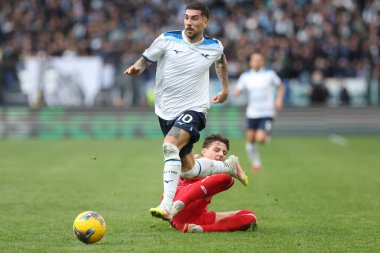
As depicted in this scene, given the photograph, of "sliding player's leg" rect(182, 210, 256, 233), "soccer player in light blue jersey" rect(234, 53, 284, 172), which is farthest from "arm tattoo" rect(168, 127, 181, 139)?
"soccer player in light blue jersey" rect(234, 53, 284, 172)

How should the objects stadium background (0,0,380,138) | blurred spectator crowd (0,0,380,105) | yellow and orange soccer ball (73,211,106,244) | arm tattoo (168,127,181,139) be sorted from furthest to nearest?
blurred spectator crowd (0,0,380,105) → stadium background (0,0,380,138) → arm tattoo (168,127,181,139) → yellow and orange soccer ball (73,211,106,244)

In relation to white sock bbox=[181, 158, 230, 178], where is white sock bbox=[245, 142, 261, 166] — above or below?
below

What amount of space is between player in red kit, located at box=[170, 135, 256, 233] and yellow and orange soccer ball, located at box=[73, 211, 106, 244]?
3.36 ft

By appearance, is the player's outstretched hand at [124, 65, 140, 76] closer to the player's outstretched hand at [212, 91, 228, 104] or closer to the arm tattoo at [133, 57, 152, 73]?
the arm tattoo at [133, 57, 152, 73]

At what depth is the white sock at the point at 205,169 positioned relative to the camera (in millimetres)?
9602

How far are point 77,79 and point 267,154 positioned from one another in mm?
10702

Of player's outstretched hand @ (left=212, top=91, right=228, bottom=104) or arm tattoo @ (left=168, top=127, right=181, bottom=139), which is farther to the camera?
player's outstretched hand @ (left=212, top=91, right=228, bottom=104)

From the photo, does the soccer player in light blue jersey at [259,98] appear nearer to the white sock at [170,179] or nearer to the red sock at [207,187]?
the red sock at [207,187]

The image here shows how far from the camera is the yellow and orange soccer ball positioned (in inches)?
325

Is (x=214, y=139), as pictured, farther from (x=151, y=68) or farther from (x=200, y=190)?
(x=151, y=68)

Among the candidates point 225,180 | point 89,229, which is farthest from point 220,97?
point 89,229

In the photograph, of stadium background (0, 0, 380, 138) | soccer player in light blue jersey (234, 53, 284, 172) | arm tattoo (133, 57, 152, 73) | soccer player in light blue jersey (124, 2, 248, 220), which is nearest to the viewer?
arm tattoo (133, 57, 152, 73)

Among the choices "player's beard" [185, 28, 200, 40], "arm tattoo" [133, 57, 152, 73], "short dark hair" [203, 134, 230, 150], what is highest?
"player's beard" [185, 28, 200, 40]

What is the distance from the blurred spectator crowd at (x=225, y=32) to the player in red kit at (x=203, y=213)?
67.6ft
